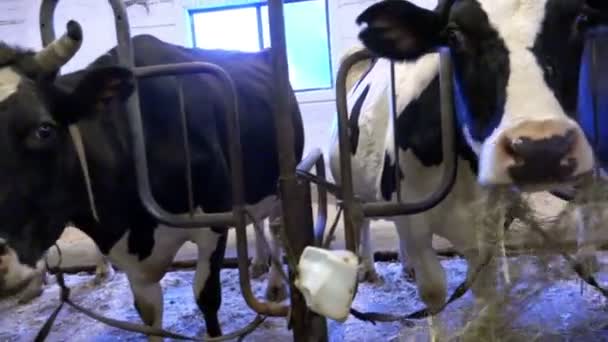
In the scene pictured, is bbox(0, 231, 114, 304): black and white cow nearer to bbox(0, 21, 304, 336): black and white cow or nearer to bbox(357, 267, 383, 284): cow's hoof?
bbox(0, 21, 304, 336): black and white cow

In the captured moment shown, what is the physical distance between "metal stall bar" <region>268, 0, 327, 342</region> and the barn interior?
0.73 ft

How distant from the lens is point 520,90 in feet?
4.51

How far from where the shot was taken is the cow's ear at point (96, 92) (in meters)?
1.69

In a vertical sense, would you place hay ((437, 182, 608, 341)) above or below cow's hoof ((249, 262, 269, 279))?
above

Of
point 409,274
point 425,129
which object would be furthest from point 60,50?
point 409,274

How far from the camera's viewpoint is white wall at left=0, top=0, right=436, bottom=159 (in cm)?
532

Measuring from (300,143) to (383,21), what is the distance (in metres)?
1.46

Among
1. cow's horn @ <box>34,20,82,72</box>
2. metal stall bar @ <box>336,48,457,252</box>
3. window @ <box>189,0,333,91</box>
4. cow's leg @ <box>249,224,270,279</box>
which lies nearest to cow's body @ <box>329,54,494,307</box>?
metal stall bar @ <box>336,48,457,252</box>

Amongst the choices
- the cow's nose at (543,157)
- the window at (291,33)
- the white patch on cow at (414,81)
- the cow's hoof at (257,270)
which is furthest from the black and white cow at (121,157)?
the window at (291,33)

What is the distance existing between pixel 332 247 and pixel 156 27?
2.70 m

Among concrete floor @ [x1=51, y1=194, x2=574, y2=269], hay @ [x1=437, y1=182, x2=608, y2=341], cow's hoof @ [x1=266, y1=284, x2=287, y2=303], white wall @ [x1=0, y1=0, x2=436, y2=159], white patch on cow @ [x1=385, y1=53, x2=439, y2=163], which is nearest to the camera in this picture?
hay @ [x1=437, y1=182, x2=608, y2=341]

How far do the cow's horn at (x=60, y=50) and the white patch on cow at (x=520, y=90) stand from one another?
37.0 inches

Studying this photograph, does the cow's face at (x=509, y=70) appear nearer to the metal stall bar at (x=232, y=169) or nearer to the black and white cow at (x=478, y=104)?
the black and white cow at (x=478, y=104)

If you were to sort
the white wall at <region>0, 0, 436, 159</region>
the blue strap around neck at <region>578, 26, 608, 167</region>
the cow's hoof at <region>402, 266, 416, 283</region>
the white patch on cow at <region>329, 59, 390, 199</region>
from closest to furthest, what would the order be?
the blue strap around neck at <region>578, 26, 608, 167</region> → the white patch on cow at <region>329, 59, 390, 199</region> → the cow's hoof at <region>402, 266, 416, 283</region> → the white wall at <region>0, 0, 436, 159</region>
